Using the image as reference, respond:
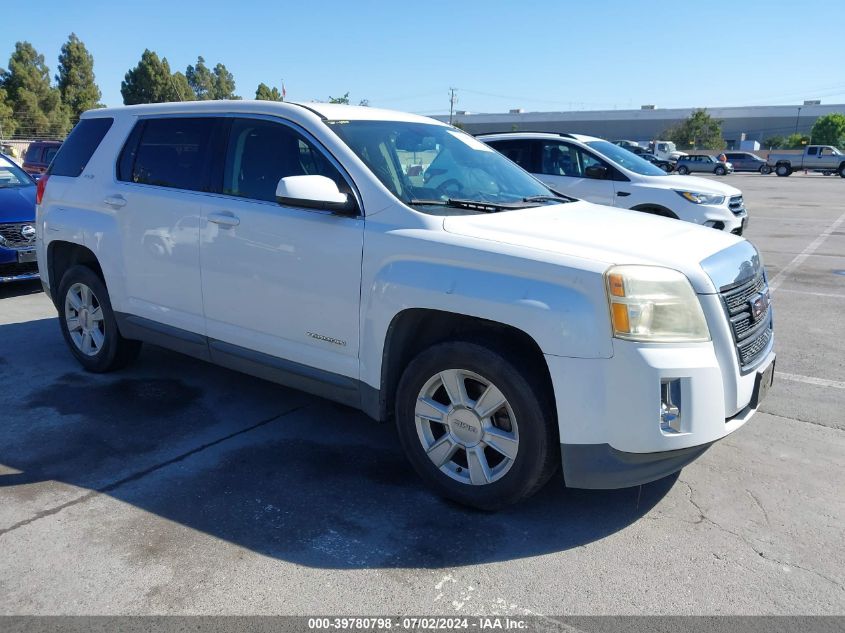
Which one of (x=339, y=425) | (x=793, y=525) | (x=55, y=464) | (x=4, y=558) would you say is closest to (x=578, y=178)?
(x=339, y=425)

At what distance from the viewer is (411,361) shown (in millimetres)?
3607

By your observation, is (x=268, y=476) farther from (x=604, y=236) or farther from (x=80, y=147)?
(x=80, y=147)

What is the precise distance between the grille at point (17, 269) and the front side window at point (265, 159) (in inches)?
204

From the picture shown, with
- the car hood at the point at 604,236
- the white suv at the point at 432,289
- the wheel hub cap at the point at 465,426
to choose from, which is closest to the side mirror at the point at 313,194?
the white suv at the point at 432,289

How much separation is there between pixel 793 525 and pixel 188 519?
2.94 metres

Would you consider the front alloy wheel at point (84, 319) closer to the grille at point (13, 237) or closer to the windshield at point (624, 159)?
→ the grille at point (13, 237)

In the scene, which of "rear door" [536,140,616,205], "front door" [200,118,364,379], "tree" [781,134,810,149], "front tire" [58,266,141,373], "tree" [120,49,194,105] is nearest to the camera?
"front door" [200,118,364,379]

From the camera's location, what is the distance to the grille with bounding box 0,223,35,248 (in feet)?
→ 26.9

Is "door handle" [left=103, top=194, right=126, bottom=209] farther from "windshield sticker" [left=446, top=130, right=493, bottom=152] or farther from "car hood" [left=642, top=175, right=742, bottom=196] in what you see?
"car hood" [left=642, top=175, right=742, bottom=196]

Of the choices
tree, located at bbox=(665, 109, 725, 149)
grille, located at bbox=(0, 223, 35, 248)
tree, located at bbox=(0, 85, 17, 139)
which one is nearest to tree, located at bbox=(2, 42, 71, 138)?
tree, located at bbox=(0, 85, 17, 139)

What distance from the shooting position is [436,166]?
4301 millimetres

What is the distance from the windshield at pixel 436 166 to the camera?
155 inches

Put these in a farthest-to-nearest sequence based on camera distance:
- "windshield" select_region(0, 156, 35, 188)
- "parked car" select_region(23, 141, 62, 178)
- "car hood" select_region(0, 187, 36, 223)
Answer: "parked car" select_region(23, 141, 62, 178), "windshield" select_region(0, 156, 35, 188), "car hood" select_region(0, 187, 36, 223)

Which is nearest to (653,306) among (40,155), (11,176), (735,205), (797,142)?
(735,205)
